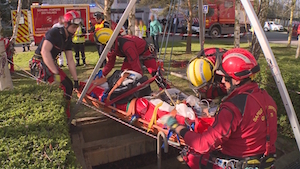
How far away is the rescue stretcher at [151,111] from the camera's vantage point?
3.24 m

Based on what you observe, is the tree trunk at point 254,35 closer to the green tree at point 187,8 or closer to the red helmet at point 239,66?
the red helmet at point 239,66

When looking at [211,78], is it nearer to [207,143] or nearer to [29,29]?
[207,143]

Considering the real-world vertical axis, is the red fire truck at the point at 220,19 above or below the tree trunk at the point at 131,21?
above

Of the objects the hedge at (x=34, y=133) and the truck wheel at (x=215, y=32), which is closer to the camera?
the hedge at (x=34, y=133)

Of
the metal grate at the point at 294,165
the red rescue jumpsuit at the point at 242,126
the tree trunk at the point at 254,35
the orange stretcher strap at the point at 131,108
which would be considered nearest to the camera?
the red rescue jumpsuit at the point at 242,126

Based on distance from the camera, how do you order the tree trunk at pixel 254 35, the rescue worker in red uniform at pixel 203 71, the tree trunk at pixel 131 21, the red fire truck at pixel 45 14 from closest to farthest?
the rescue worker in red uniform at pixel 203 71
the tree trunk at pixel 254 35
the tree trunk at pixel 131 21
the red fire truck at pixel 45 14

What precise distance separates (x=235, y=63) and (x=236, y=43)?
659 centimetres

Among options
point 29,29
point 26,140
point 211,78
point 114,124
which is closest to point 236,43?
point 114,124

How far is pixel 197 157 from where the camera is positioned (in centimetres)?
281

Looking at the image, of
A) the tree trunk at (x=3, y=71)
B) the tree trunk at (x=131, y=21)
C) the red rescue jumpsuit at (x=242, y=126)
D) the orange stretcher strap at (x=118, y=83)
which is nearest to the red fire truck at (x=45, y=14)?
the tree trunk at (x=131, y=21)

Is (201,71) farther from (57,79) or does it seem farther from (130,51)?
(57,79)

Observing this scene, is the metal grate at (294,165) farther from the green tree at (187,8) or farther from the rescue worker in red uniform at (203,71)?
the green tree at (187,8)

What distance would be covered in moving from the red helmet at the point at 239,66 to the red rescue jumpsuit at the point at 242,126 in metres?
0.11

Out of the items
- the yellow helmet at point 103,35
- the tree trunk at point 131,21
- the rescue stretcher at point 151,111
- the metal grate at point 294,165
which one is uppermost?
the tree trunk at point 131,21
